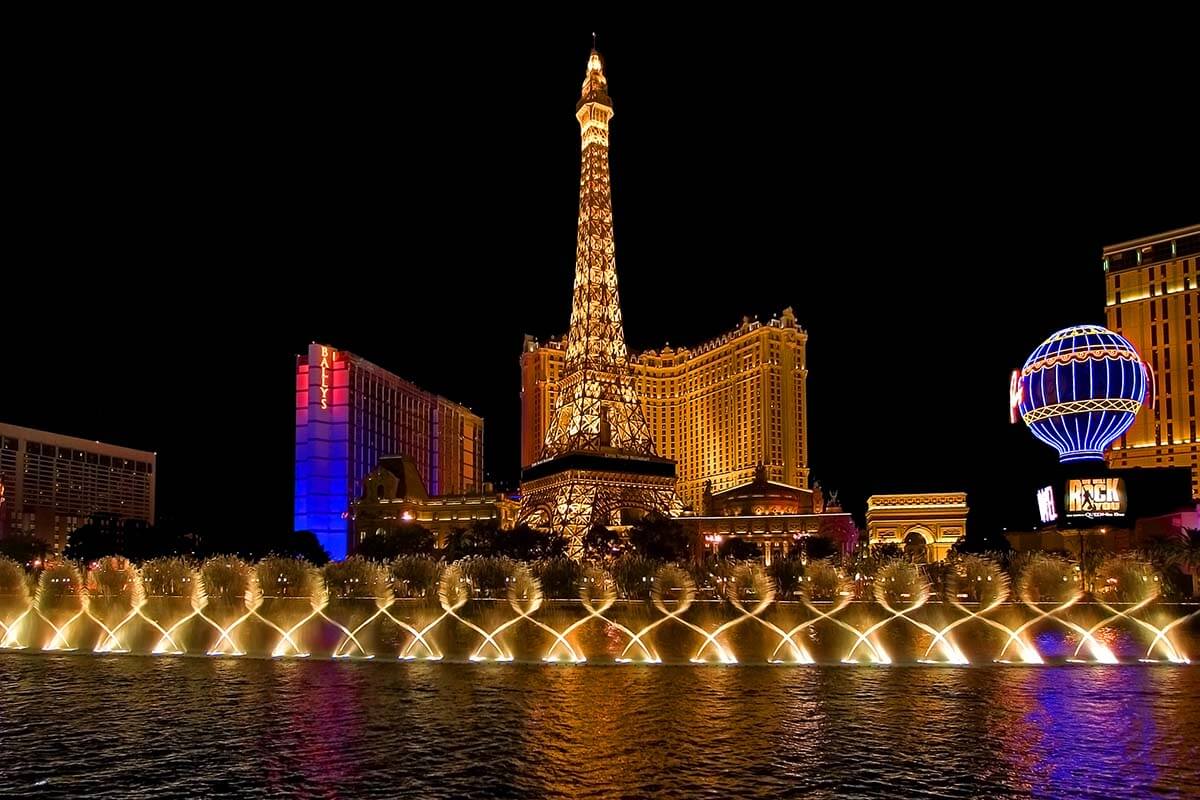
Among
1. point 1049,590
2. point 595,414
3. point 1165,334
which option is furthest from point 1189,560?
point 1165,334

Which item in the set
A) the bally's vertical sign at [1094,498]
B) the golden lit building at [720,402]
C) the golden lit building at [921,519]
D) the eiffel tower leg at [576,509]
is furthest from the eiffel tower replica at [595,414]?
the bally's vertical sign at [1094,498]

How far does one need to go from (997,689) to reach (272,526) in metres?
82.0

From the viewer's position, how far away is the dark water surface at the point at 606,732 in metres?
10.3

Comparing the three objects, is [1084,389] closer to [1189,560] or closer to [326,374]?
[1189,560]

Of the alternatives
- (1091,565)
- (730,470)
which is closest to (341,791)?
(1091,565)

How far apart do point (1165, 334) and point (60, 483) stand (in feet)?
426

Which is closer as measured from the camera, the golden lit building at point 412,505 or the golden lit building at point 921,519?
the golden lit building at point 412,505

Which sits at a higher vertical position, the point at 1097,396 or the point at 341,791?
the point at 1097,396

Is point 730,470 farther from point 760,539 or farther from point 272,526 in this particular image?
point 272,526

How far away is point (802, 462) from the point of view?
135500 mm

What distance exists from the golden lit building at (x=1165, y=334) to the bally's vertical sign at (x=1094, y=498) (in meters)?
54.5

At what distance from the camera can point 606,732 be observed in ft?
42.8

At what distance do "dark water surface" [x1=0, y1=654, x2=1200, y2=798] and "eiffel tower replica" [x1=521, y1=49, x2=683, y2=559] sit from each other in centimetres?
7144

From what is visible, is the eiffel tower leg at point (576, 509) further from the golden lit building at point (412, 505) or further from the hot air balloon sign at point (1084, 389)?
the hot air balloon sign at point (1084, 389)
